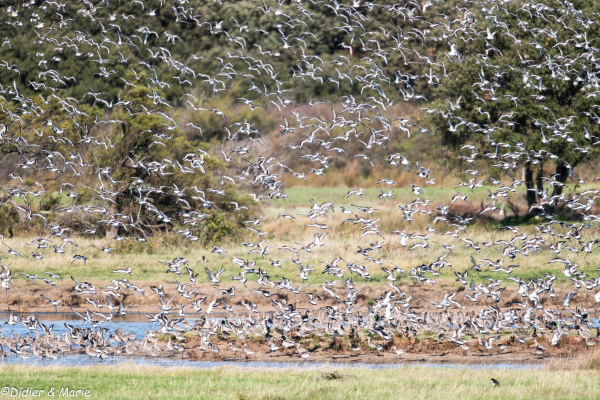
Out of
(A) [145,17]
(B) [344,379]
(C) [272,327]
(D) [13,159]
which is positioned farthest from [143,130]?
(A) [145,17]

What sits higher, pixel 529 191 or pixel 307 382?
pixel 529 191

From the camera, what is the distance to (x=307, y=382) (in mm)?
20609

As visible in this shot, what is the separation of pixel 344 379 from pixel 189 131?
52727mm

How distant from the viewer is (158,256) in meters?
40.6

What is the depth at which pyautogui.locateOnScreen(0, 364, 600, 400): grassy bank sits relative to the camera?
63.6 feet

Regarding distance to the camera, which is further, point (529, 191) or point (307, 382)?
point (529, 191)

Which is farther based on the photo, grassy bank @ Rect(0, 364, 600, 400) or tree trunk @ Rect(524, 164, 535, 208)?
tree trunk @ Rect(524, 164, 535, 208)

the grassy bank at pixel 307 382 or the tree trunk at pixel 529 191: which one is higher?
the tree trunk at pixel 529 191

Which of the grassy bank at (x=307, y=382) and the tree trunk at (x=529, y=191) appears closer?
the grassy bank at (x=307, y=382)

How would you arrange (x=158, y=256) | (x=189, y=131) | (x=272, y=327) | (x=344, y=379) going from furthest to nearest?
(x=189, y=131)
(x=158, y=256)
(x=272, y=327)
(x=344, y=379)

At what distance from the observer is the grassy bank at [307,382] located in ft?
63.6

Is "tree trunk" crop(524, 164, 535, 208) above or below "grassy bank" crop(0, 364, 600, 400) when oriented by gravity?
above

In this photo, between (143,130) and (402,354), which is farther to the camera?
(143,130)

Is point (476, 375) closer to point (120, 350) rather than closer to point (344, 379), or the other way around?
point (344, 379)
